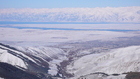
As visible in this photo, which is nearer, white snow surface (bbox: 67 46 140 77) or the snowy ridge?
white snow surface (bbox: 67 46 140 77)

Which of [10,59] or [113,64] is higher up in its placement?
[113,64]

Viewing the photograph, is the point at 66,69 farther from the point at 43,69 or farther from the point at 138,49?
the point at 138,49

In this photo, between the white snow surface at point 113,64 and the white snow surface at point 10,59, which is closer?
the white snow surface at point 113,64

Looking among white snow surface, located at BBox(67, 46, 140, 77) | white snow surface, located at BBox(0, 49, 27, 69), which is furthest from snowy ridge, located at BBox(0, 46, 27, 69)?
white snow surface, located at BBox(67, 46, 140, 77)

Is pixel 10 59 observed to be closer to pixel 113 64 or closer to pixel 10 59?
pixel 10 59

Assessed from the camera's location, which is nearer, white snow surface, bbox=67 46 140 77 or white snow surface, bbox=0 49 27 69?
white snow surface, bbox=67 46 140 77

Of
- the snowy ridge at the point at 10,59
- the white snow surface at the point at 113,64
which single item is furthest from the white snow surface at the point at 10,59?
the white snow surface at the point at 113,64

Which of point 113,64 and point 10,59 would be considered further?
point 113,64

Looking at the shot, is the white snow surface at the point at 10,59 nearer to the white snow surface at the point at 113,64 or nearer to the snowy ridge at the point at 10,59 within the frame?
the snowy ridge at the point at 10,59

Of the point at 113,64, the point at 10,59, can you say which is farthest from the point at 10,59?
the point at 113,64

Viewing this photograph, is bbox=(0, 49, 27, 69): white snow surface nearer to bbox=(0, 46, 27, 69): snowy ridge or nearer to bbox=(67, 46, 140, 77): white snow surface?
bbox=(0, 46, 27, 69): snowy ridge
